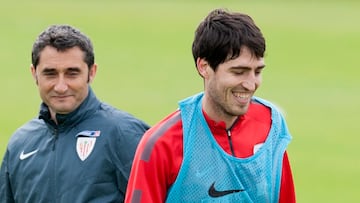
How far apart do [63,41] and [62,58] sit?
0.41 feet

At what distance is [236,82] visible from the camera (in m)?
6.44

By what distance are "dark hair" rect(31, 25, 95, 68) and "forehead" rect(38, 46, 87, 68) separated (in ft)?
0.07

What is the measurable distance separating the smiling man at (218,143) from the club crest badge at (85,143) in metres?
0.71

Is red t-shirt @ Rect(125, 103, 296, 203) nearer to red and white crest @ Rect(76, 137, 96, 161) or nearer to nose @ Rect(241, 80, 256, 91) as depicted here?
nose @ Rect(241, 80, 256, 91)

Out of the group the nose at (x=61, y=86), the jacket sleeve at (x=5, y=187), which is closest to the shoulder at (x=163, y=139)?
the nose at (x=61, y=86)

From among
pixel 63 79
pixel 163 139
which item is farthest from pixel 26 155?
pixel 163 139

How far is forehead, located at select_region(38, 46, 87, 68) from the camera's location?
7.24m

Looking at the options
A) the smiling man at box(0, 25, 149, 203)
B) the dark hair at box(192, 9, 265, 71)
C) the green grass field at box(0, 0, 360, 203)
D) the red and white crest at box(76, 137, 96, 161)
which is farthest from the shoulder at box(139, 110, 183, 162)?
the green grass field at box(0, 0, 360, 203)

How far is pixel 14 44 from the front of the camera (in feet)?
85.9

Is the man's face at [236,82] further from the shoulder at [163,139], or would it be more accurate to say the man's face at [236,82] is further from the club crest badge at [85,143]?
the club crest badge at [85,143]

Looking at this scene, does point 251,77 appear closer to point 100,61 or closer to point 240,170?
point 240,170

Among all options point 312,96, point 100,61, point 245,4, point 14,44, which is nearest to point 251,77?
point 312,96

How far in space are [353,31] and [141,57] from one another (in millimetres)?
5109

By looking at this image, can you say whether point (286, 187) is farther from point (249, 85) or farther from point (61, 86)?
point (61, 86)
